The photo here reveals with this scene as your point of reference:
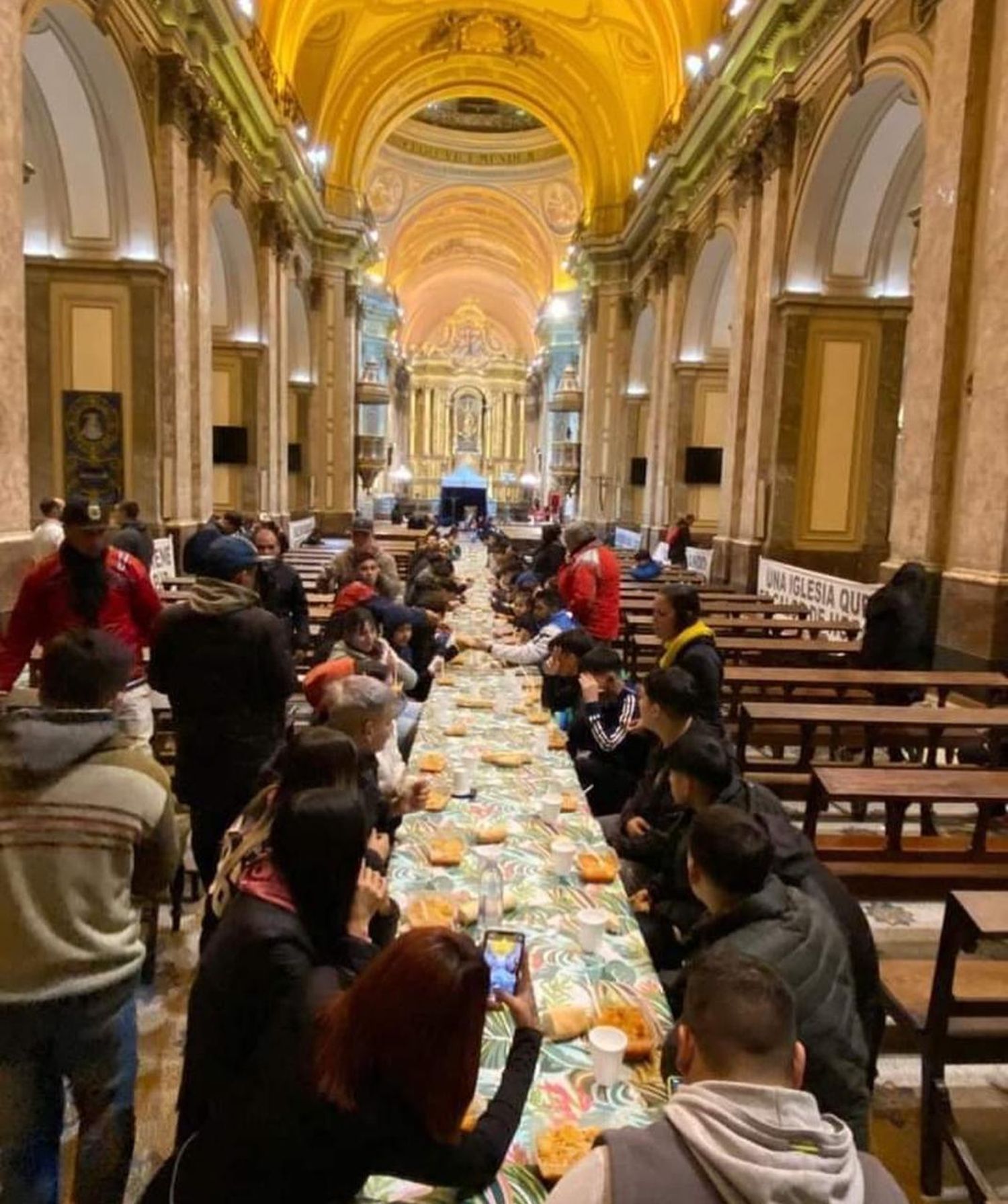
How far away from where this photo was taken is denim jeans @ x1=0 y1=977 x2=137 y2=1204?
1732mm

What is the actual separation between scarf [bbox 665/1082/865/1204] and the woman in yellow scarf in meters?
2.70

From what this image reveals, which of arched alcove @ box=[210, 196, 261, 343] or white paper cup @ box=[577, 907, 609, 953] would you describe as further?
arched alcove @ box=[210, 196, 261, 343]

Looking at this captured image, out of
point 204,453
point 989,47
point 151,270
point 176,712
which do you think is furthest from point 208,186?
point 176,712

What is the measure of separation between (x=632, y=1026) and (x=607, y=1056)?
17 cm

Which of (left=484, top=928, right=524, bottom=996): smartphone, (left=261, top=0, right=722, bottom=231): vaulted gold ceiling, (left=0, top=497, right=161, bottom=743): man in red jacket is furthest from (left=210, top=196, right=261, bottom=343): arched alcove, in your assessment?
(left=484, top=928, right=524, bottom=996): smartphone

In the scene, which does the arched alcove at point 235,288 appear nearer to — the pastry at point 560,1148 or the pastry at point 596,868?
the pastry at point 596,868

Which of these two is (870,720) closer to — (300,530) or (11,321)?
(11,321)

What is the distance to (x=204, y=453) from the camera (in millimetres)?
11039

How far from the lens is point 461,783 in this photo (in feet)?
10.6

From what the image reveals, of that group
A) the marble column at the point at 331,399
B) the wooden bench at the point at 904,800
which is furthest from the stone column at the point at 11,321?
the marble column at the point at 331,399

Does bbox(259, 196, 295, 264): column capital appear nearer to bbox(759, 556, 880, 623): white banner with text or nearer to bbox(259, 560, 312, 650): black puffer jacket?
bbox(759, 556, 880, 623): white banner with text

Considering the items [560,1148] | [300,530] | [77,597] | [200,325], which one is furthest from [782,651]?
[300,530]

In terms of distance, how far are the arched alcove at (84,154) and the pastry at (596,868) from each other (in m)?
8.82

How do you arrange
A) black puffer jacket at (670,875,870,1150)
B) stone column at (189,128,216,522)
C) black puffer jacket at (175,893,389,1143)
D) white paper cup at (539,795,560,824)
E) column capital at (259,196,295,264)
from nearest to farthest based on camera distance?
black puffer jacket at (175,893,389,1143) → black puffer jacket at (670,875,870,1150) → white paper cup at (539,795,560,824) → stone column at (189,128,216,522) → column capital at (259,196,295,264)
